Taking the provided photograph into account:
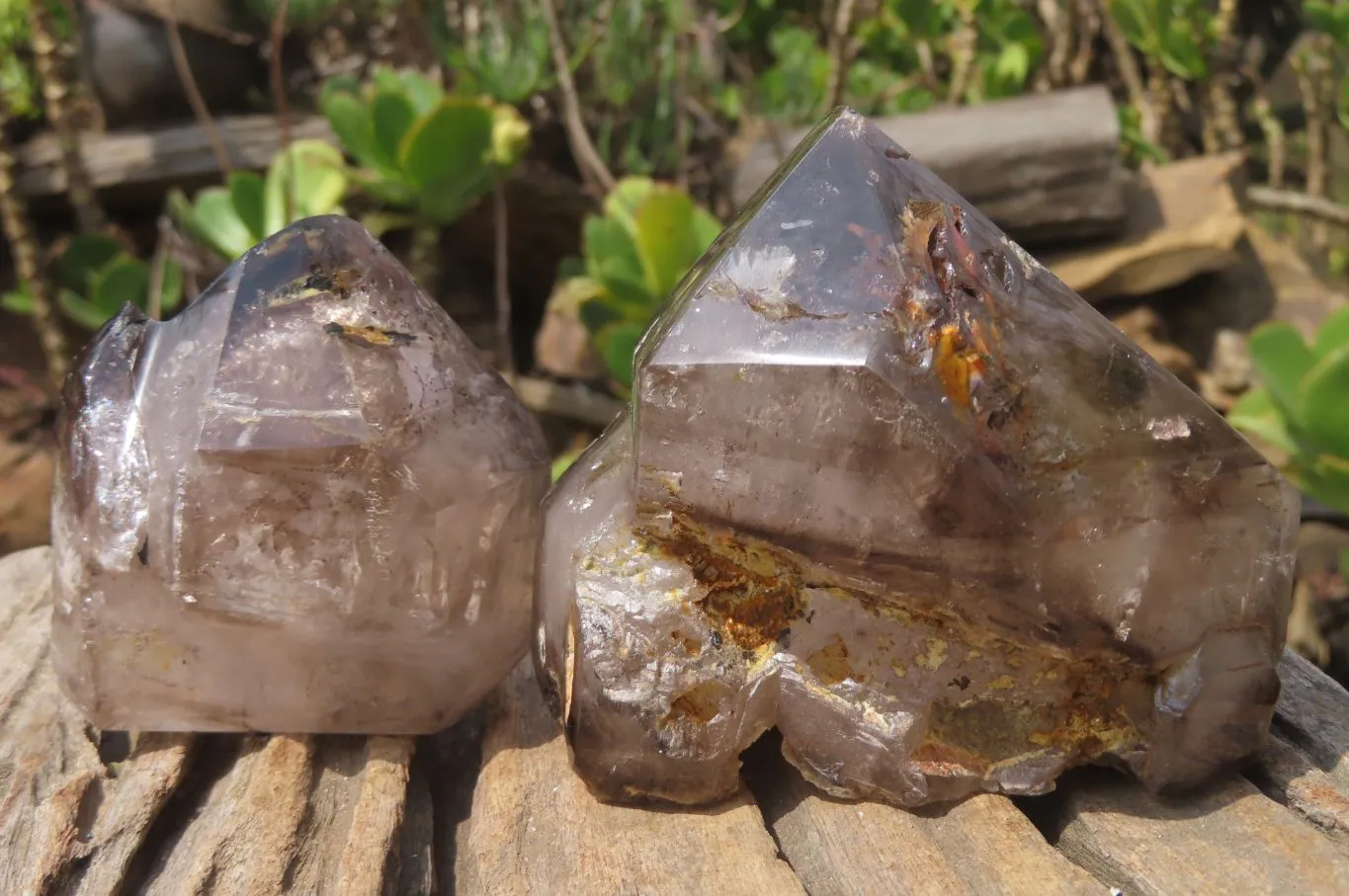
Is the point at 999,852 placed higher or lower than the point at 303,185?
higher

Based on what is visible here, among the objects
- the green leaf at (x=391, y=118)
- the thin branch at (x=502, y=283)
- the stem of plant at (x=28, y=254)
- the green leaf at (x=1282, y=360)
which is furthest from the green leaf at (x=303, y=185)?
the green leaf at (x=1282, y=360)

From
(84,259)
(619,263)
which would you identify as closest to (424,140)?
(619,263)

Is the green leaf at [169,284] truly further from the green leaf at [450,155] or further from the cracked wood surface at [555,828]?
the cracked wood surface at [555,828]

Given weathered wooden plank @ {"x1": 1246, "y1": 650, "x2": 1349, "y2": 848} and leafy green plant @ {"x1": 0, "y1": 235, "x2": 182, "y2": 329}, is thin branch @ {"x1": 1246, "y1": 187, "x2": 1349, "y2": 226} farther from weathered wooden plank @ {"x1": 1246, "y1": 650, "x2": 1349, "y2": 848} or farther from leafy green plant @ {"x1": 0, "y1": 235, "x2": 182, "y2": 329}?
leafy green plant @ {"x1": 0, "y1": 235, "x2": 182, "y2": 329}

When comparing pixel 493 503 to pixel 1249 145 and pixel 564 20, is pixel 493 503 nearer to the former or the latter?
pixel 564 20

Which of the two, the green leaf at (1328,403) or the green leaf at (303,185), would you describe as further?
the green leaf at (303,185)

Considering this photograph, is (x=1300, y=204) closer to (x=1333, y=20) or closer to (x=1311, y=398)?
(x=1333, y=20)
